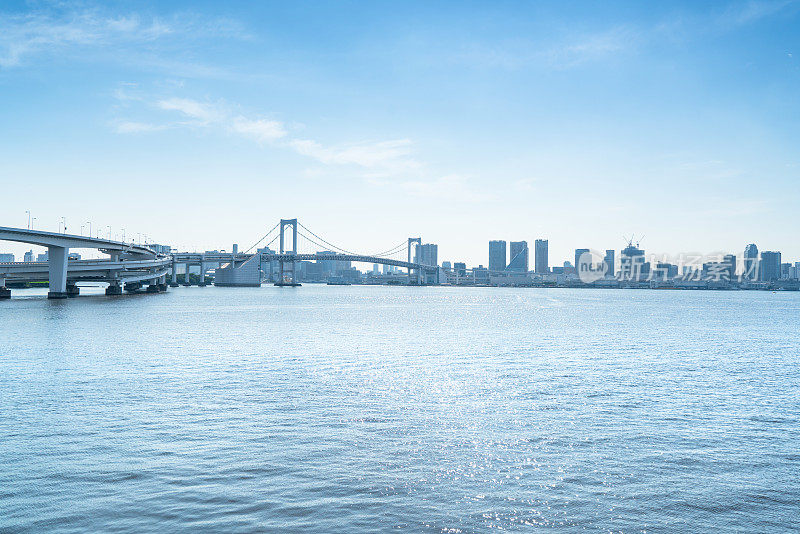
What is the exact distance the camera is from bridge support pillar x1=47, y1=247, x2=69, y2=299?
246 ft

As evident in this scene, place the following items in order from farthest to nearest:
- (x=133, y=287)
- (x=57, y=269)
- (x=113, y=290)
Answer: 1. (x=133, y=287)
2. (x=113, y=290)
3. (x=57, y=269)

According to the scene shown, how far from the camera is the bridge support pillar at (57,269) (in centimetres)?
7494

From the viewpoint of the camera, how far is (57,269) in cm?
7619

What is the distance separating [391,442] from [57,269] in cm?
7772

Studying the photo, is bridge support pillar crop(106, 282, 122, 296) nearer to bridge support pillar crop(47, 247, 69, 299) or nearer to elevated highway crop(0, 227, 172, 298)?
elevated highway crop(0, 227, 172, 298)

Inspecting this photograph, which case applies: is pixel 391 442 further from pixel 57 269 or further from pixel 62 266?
pixel 57 269

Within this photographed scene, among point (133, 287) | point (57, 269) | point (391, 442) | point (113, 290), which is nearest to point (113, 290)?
point (113, 290)

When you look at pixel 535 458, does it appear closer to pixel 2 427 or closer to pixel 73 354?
pixel 2 427

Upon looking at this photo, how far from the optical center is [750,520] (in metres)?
9.05

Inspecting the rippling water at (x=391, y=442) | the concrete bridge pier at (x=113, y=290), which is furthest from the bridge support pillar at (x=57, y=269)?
the rippling water at (x=391, y=442)

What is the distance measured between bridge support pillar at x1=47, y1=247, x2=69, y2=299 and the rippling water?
54.3 m

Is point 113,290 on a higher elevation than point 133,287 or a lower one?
lower

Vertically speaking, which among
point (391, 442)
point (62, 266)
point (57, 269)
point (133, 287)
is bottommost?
point (391, 442)

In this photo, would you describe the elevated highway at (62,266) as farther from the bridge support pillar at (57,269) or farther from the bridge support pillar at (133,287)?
the bridge support pillar at (133,287)
